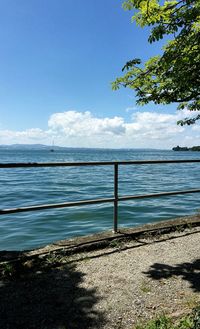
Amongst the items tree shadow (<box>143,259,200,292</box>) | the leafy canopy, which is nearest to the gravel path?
tree shadow (<box>143,259,200,292</box>)

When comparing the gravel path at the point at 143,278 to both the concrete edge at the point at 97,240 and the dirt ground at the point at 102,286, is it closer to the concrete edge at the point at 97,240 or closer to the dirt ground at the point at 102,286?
the dirt ground at the point at 102,286

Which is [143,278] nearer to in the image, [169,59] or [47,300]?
[47,300]

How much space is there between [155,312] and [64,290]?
1020mm

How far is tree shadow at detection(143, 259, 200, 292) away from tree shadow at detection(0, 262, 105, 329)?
34.9 inches

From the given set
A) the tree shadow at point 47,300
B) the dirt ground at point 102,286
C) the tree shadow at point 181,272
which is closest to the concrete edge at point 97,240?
the dirt ground at point 102,286

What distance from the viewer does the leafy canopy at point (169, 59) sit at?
3.71 metres

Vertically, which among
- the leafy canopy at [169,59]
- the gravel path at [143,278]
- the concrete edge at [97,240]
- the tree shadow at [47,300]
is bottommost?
the tree shadow at [47,300]

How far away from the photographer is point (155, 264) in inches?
157

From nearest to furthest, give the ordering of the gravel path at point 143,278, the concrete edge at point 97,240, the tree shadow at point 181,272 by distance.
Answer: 1. the gravel path at point 143,278
2. the tree shadow at point 181,272
3. the concrete edge at point 97,240

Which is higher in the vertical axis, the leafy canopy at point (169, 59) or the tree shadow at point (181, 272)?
the leafy canopy at point (169, 59)

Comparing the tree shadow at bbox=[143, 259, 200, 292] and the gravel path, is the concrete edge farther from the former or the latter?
the tree shadow at bbox=[143, 259, 200, 292]

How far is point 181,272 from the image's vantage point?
3.75 m

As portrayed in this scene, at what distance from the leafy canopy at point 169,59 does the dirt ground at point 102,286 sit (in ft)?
8.18

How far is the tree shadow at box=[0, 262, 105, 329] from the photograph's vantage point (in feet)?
8.91
